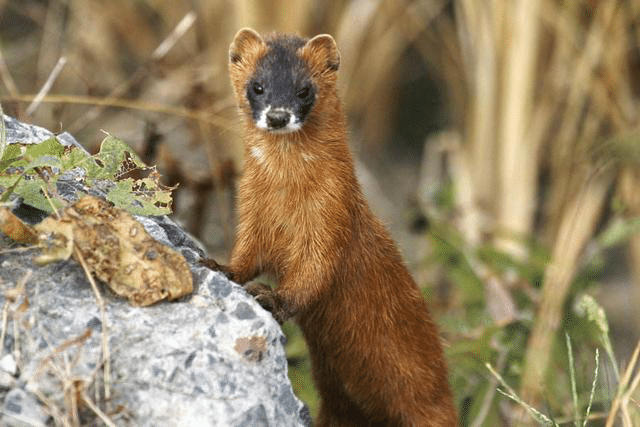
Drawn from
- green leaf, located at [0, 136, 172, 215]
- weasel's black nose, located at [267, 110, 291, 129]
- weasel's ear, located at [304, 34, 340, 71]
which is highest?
weasel's ear, located at [304, 34, 340, 71]

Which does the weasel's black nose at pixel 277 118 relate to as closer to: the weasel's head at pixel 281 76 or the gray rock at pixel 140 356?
the weasel's head at pixel 281 76

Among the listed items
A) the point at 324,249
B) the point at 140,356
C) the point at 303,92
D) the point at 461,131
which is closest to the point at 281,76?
the point at 303,92

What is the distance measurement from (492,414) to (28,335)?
2.32m

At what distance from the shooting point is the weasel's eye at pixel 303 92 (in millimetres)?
2902

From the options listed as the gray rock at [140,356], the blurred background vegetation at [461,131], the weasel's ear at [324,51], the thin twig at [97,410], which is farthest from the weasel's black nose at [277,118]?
the blurred background vegetation at [461,131]

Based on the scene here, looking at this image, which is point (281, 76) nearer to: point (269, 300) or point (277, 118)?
point (277, 118)

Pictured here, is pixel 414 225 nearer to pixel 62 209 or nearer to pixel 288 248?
pixel 288 248

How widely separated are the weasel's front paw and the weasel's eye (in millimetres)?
562

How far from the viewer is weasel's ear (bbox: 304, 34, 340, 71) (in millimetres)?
3021

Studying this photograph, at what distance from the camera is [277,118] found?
2791 mm

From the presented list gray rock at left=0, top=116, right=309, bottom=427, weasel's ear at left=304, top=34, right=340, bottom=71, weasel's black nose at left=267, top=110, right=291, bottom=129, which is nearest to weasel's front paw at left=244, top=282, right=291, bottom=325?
gray rock at left=0, top=116, right=309, bottom=427

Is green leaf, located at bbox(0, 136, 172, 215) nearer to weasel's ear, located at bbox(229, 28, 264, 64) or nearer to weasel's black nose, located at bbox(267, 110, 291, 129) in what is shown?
weasel's black nose, located at bbox(267, 110, 291, 129)

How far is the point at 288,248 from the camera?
2.92 m

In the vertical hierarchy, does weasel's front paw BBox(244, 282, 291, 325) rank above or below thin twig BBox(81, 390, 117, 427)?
below
